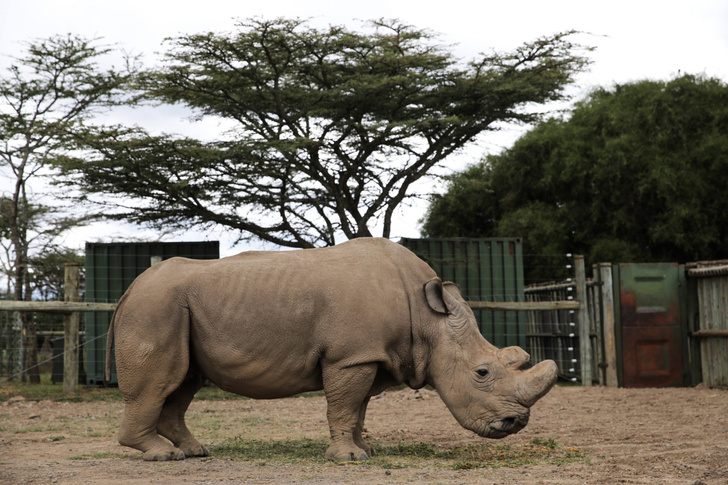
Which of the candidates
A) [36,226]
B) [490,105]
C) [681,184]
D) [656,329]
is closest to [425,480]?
[656,329]

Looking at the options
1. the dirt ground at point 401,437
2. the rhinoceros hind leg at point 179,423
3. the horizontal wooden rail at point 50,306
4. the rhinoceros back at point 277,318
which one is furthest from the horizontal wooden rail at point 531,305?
the rhinoceros hind leg at point 179,423

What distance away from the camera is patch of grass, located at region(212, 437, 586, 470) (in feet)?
20.8

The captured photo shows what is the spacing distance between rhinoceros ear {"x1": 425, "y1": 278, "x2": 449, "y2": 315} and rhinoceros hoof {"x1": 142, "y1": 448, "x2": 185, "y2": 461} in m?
2.31

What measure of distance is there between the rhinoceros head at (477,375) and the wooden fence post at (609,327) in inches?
297

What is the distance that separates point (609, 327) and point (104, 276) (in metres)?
8.83

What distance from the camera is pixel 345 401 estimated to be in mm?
6477

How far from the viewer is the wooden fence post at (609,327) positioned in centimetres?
1365

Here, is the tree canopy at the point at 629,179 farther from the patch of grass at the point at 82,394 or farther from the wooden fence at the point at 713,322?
the patch of grass at the point at 82,394

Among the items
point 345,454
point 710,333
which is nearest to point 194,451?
point 345,454

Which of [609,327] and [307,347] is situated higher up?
[307,347]

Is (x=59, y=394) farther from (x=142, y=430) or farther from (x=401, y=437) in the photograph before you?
(x=142, y=430)

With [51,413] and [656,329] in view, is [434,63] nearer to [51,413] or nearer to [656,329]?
[656,329]

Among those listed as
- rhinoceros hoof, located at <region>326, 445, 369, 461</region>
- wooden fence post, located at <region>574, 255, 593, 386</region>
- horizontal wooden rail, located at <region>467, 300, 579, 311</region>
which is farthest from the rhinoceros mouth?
wooden fence post, located at <region>574, 255, 593, 386</region>

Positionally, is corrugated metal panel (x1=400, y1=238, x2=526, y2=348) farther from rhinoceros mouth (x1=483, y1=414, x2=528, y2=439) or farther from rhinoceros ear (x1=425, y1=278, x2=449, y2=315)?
rhinoceros mouth (x1=483, y1=414, x2=528, y2=439)
